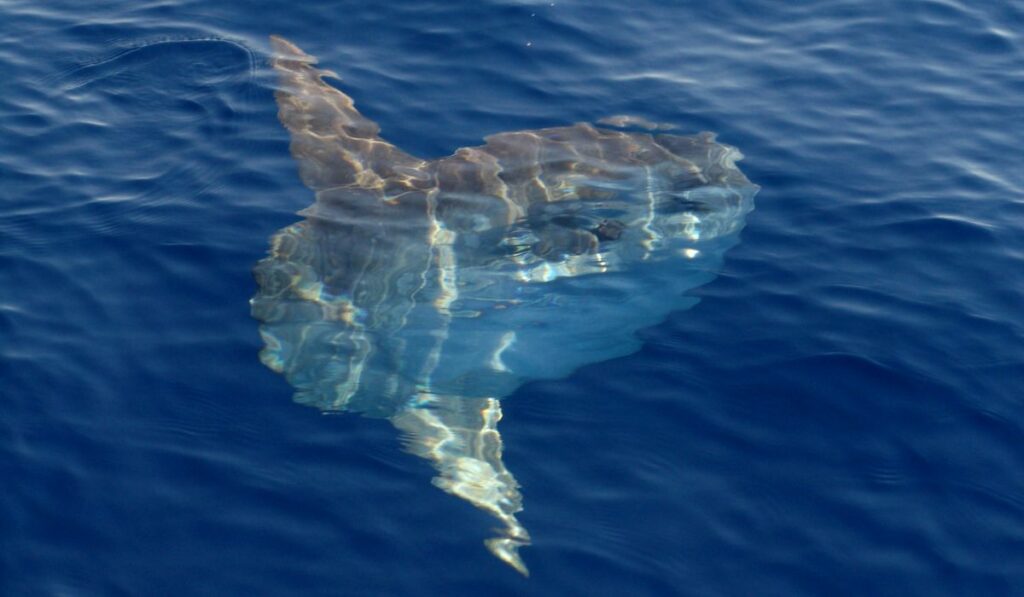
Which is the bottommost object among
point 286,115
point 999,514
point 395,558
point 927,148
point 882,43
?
point 395,558

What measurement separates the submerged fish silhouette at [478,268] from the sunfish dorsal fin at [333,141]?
0.03 meters

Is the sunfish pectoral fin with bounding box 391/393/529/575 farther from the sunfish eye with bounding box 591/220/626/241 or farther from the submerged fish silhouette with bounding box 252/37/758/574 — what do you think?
the sunfish eye with bounding box 591/220/626/241

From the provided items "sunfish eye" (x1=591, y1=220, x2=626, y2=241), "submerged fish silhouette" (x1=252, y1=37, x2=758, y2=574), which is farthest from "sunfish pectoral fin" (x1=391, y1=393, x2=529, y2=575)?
"sunfish eye" (x1=591, y1=220, x2=626, y2=241)

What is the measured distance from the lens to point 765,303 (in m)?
11.2

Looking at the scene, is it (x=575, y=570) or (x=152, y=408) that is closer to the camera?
(x=575, y=570)

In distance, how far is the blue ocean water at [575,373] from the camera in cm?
836

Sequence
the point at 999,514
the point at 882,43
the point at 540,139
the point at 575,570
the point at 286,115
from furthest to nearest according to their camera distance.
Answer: the point at 882,43, the point at 286,115, the point at 540,139, the point at 999,514, the point at 575,570

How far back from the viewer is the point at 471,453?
913 centimetres

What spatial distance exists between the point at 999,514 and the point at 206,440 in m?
6.66

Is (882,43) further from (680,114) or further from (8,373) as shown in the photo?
(8,373)

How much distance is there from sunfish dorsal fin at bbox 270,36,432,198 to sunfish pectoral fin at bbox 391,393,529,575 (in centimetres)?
298

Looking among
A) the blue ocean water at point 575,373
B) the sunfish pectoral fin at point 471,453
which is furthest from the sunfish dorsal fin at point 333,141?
the sunfish pectoral fin at point 471,453

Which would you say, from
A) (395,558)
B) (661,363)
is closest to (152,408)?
(395,558)

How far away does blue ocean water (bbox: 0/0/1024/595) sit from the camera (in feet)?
27.4
